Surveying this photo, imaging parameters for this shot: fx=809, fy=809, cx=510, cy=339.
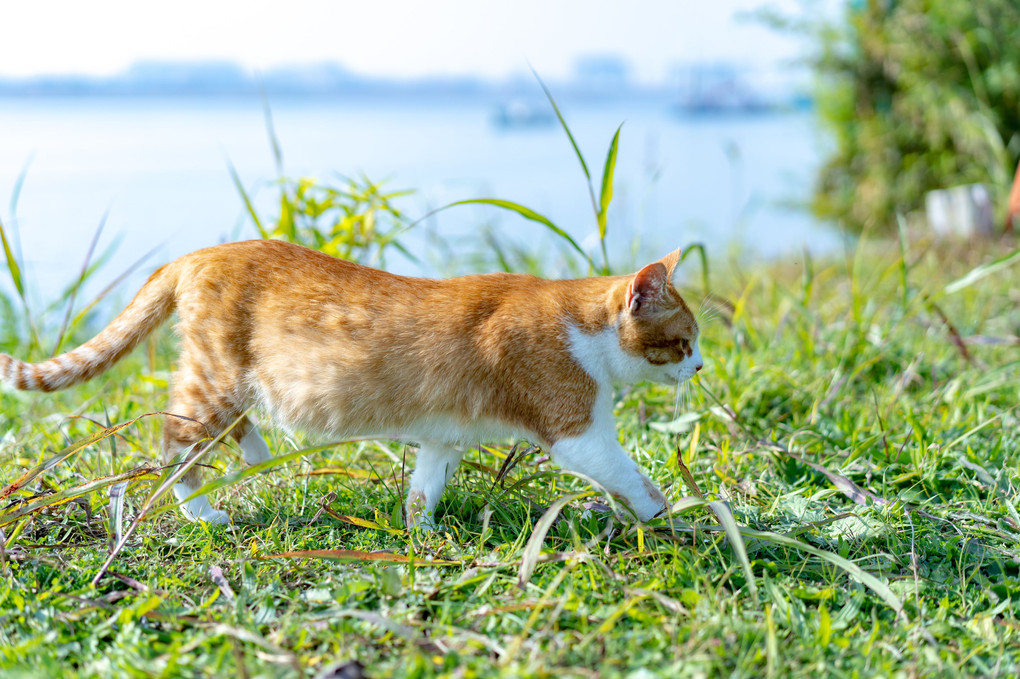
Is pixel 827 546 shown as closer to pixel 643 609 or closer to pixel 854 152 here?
pixel 643 609

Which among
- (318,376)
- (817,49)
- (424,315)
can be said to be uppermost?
(817,49)

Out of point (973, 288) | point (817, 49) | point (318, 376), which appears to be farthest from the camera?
point (817, 49)

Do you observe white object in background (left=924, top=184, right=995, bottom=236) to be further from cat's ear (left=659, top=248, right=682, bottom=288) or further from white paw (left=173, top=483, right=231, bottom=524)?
white paw (left=173, top=483, right=231, bottom=524)

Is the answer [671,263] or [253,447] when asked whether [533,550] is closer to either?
[671,263]

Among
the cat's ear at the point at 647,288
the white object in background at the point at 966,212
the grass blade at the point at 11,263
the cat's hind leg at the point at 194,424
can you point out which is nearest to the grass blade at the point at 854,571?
the cat's ear at the point at 647,288

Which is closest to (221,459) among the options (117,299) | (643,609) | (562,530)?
(562,530)

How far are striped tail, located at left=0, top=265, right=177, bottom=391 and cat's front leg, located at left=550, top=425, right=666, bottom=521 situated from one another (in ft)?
4.04

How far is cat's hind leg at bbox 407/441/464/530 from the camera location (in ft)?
7.66

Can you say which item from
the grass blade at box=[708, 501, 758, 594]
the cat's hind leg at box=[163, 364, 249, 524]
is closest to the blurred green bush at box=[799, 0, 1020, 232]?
the grass blade at box=[708, 501, 758, 594]

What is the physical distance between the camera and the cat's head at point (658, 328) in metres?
2.19

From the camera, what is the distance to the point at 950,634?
1.91 metres

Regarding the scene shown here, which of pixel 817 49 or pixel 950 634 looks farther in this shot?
pixel 817 49

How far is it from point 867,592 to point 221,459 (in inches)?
80.0

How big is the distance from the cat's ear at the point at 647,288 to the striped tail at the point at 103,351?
1322 millimetres
